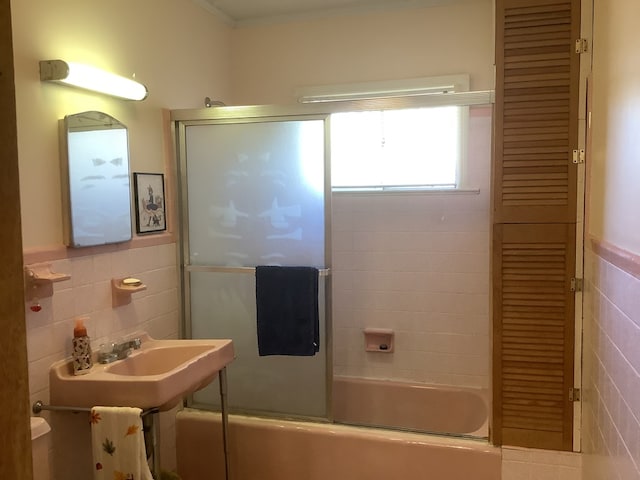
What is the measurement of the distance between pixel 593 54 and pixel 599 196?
570 mm

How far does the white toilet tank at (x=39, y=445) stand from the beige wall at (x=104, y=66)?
0.62 m

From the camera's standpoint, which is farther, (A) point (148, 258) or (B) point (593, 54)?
(A) point (148, 258)

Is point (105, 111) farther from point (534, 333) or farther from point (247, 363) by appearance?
point (534, 333)

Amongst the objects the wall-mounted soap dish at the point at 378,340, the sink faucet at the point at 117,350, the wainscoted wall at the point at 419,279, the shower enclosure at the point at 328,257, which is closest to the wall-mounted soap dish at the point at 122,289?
the sink faucet at the point at 117,350

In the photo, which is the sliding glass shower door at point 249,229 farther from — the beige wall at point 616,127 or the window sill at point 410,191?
the beige wall at point 616,127

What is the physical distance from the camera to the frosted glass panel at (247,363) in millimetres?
2707

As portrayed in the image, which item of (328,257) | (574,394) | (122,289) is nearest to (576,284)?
(574,394)

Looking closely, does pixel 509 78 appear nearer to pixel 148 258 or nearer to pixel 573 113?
pixel 573 113

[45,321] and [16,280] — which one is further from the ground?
[16,280]

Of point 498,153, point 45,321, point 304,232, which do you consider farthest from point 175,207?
point 498,153

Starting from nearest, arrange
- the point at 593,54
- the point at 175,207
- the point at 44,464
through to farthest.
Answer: the point at 44,464 → the point at 593,54 → the point at 175,207

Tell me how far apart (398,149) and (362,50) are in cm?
62

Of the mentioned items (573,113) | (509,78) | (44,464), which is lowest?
(44,464)

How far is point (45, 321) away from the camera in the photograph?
6.48ft
